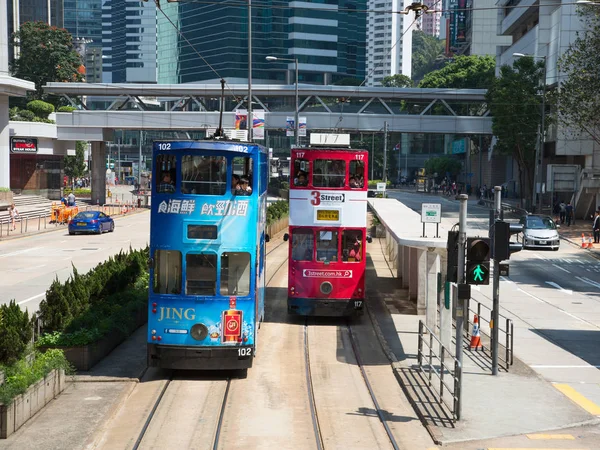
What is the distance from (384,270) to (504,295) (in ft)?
22.1

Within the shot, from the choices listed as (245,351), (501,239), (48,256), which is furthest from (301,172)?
(48,256)

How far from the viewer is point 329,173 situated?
23500 mm

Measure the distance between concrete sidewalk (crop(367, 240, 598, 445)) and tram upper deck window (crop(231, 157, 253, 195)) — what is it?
5156mm

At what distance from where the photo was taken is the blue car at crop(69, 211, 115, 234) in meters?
50.8

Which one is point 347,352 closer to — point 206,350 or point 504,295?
point 206,350

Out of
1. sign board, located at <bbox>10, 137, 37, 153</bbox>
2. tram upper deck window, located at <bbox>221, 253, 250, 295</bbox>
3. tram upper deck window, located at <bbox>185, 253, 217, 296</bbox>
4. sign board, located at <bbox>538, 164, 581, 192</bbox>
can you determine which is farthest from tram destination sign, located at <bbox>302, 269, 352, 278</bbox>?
sign board, located at <bbox>10, 137, 37, 153</bbox>

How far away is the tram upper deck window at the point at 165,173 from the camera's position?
1720 cm

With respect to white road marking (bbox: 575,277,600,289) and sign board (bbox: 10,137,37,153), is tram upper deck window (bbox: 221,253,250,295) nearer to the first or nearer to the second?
white road marking (bbox: 575,277,600,289)

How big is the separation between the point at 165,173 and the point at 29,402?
17.2ft

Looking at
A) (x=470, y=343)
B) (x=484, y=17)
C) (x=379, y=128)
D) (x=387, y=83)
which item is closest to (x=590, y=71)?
(x=379, y=128)

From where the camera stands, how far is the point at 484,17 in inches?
5281

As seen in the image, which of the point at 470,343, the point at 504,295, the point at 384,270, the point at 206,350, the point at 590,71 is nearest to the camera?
the point at 206,350

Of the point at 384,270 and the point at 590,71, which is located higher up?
the point at 590,71

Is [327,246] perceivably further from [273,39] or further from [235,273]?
[273,39]
